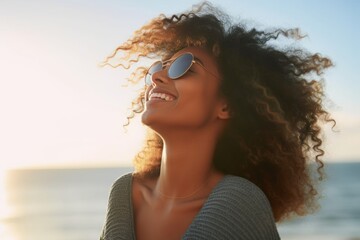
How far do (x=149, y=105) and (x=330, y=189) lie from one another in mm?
33874

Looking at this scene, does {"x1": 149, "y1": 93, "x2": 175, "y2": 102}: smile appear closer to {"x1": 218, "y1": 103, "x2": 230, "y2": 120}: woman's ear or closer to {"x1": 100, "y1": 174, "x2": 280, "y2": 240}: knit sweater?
{"x1": 218, "y1": 103, "x2": 230, "y2": 120}: woman's ear

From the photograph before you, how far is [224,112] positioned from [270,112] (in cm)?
28

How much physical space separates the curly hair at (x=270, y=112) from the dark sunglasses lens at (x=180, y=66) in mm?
175

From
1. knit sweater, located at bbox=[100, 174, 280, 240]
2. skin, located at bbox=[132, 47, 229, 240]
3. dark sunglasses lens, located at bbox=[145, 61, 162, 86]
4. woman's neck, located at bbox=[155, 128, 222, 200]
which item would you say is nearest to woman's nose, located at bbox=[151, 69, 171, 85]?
skin, located at bbox=[132, 47, 229, 240]

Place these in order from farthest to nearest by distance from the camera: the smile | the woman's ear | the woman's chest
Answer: the woman's ear < the smile < the woman's chest

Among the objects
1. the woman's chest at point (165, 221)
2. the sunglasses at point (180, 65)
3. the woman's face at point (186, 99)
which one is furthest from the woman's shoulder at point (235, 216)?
the sunglasses at point (180, 65)

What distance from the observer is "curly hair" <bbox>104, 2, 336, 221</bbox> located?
344 cm

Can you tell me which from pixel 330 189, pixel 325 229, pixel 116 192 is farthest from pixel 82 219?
pixel 116 192

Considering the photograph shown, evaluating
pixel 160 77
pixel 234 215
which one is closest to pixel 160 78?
pixel 160 77

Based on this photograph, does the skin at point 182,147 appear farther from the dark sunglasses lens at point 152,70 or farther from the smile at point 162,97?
the dark sunglasses lens at point 152,70

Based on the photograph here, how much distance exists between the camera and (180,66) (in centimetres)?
343

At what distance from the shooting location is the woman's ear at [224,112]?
3.50 meters

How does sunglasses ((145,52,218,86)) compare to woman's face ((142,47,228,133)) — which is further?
sunglasses ((145,52,218,86))

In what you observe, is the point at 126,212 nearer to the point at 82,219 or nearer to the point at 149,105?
the point at 149,105
